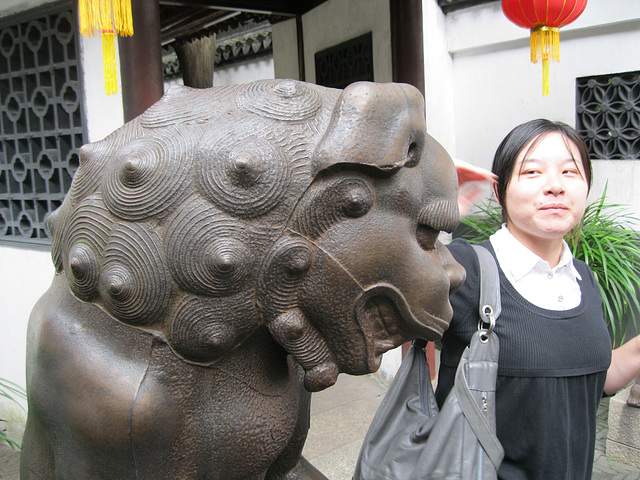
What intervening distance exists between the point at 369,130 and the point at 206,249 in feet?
0.86

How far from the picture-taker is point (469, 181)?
49.0 inches

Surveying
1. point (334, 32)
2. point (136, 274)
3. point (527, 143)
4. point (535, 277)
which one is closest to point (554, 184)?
point (527, 143)

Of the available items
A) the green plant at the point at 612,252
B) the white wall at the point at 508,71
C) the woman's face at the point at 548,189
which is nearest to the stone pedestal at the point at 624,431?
the green plant at the point at 612,252

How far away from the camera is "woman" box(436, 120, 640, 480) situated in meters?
1.26

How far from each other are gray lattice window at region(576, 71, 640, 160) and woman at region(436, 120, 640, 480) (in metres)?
2.35

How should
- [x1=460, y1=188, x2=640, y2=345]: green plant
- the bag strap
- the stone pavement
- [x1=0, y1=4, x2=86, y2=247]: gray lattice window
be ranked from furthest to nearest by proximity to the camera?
[x1=460, y1=188, x2=640, y2=345]: green plant
the stone pavement
[x1=0, y1=4, x2=86, y2=247]: gray lattice window
the bag strap

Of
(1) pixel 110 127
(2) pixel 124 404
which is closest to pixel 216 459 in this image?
(2) pixel 124 404

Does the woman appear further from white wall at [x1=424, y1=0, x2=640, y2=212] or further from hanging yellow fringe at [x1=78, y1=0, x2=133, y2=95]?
white wall at [x1=424, y1=0, x2=640, y2=212]

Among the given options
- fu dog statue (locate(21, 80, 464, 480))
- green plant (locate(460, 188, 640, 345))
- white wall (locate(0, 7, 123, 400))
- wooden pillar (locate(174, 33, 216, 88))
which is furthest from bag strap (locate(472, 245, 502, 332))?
wooden pillar (locate(174, 33, 216, 88))

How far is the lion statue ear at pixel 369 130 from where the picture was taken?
0.74m

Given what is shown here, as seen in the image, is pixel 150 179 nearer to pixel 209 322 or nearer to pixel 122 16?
pixel 209 322

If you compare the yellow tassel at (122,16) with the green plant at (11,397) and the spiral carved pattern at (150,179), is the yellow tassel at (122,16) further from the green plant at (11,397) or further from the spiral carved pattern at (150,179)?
the green plant at (11,397)

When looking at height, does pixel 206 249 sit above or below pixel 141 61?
below

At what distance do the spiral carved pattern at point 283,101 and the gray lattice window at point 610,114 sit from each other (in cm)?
316
